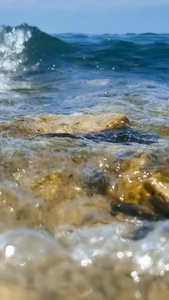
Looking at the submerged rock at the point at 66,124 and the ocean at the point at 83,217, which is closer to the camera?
the ocean at the point at 83,217

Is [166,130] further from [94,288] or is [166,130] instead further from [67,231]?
[94,288]

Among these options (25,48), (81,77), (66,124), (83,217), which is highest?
(83,217)

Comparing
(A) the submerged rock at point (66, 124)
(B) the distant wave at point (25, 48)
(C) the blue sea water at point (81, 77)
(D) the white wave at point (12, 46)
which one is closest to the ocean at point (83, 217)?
(A) the submerged rock at point (66, 124)

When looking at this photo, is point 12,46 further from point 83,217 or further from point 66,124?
point 83,217

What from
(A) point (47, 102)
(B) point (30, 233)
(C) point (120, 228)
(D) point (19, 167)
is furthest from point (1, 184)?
(A) point (47, 102)

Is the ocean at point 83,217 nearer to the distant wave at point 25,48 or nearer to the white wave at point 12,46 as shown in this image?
the white wave at point 12,46

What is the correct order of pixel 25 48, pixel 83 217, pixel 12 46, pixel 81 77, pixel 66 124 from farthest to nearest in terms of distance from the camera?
pixel 25 48 < pixel 12 46 < pixel 81 77 < pixel 66 124 < pixel 83 217

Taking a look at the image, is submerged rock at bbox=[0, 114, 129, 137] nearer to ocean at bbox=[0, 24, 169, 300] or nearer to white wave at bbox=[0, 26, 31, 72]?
ocean at bbox=[0, 24, 169, 300]

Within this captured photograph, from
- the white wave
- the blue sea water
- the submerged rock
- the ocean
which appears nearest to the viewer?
the ocean

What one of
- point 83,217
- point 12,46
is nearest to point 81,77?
point 12,46

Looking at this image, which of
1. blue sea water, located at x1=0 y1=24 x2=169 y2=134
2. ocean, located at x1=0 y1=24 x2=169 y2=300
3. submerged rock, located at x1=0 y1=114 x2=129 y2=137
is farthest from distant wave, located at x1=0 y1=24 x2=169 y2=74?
ocean, located at x1=0 y1=24 x2=169 y2=300

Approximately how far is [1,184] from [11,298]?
0.83 meters

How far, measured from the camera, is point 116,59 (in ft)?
41.1

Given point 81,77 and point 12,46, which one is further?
point 12,46
